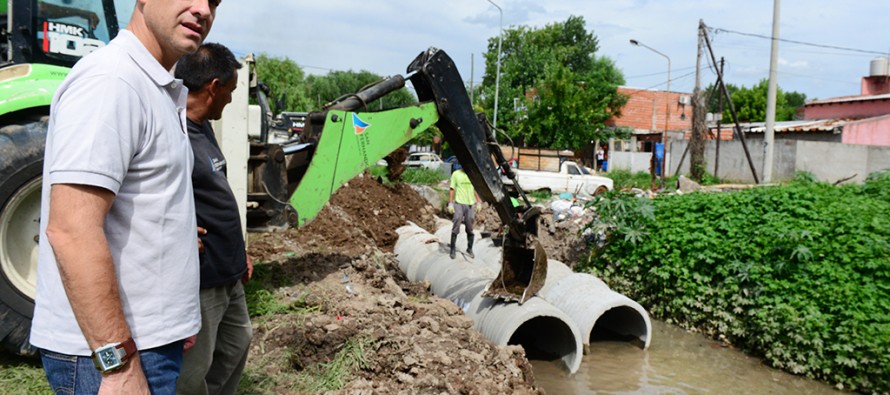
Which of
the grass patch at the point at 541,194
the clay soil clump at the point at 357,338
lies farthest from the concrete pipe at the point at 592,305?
the grass patch at the point at 541,194

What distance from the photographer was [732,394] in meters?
6.48

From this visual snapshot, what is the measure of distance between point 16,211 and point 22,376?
41.2 inches

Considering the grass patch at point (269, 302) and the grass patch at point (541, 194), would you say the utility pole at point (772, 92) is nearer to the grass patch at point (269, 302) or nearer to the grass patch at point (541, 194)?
the grass patch at point (541, 194)

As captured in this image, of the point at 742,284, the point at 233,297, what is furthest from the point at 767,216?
the point at 233,297

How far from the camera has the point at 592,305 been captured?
285 inches

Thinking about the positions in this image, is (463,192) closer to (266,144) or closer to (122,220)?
(266,144)

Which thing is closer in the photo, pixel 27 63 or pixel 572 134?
pixel 27 63

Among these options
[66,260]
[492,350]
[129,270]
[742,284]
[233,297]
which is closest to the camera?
[66,260]

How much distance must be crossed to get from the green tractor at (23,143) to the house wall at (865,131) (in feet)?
79.4

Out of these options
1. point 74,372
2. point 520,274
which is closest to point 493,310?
point 520,274

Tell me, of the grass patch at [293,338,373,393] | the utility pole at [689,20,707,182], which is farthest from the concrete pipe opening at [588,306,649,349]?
the utility pole at [689,20,707,182]

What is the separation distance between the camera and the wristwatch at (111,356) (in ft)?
4.80

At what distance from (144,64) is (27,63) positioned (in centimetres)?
359

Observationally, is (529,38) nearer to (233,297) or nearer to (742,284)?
(742,284)
